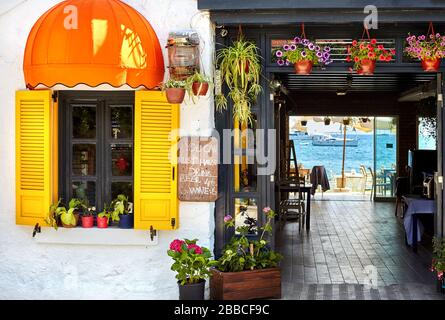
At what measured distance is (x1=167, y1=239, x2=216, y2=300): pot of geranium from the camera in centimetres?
605

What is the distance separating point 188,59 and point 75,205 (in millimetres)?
1918

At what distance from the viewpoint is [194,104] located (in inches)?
260

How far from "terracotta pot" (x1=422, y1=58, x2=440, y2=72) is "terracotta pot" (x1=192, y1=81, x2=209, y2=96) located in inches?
87.6

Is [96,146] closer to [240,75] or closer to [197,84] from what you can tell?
[197,84]

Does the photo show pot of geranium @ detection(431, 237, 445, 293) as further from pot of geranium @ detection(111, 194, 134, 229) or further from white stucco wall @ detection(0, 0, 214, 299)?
pot of geranium @ detection(111, 194, 134, 229)

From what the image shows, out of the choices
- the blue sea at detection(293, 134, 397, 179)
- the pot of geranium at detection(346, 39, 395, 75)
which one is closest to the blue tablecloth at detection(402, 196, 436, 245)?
the pot of geranium at detection(346, 39, 395, 75)

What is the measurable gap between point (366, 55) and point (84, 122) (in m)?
3.01

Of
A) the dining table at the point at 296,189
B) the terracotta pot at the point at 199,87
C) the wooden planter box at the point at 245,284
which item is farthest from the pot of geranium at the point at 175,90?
the dining table at the point at 296,189

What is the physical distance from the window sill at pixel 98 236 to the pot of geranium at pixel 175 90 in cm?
140

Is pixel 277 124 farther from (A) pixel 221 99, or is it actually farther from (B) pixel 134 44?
(B) pixel 134 44

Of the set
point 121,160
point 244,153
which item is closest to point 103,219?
point 121,160

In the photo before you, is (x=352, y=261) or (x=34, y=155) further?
(x=352, y=261)

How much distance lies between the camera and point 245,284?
647cm
